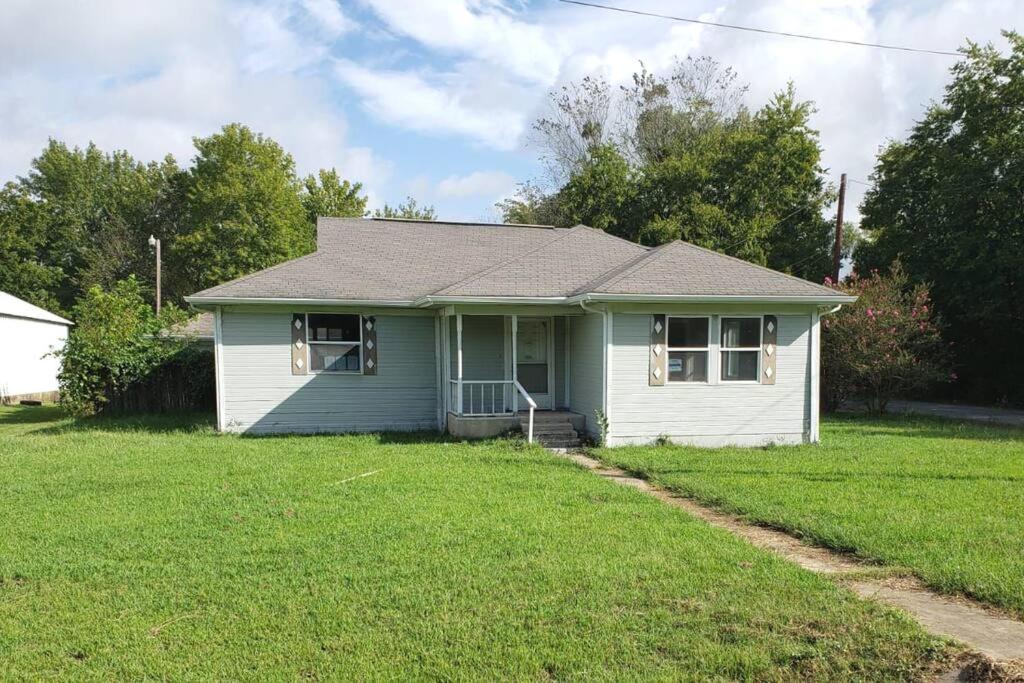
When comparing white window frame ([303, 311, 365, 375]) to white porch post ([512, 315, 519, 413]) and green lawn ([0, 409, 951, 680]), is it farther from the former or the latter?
green lawn ([0, 409, 951, 680])

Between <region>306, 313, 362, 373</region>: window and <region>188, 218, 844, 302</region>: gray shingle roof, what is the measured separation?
2.16 ft

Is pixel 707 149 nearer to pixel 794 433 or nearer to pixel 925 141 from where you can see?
pixel 925 141

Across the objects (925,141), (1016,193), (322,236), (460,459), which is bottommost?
(460,459)

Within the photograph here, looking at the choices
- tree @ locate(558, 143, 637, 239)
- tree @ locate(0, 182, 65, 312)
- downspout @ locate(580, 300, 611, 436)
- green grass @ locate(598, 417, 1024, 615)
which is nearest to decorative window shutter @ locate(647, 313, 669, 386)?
downspout @ locate(580, 300, 611, 436)

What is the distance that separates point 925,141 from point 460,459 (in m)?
23.7

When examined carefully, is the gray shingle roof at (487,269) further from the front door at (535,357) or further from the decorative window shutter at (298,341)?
the front door at (535,357)

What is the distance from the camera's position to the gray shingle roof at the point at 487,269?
12.4 m

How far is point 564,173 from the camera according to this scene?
120ft

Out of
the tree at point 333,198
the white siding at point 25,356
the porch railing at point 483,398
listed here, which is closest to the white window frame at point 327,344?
the porch railing at point 483,398

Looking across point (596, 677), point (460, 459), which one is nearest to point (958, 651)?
point (596, 677)

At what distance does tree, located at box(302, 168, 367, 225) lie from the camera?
39.9 m

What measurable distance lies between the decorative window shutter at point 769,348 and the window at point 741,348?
0.08 meters

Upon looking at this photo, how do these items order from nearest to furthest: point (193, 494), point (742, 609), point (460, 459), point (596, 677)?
point (596, 677) → point (742, 609) → point (193, 494) → point (460, 459)

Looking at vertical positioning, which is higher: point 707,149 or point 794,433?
point 707,149
